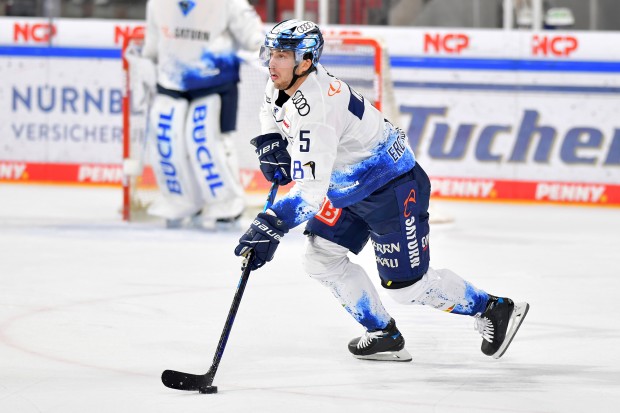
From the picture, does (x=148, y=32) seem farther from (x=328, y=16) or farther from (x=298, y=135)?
(x=298, y=135)

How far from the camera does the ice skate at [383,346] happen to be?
4359 millimetres

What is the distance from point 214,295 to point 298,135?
1858 millimetres

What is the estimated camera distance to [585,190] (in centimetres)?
915

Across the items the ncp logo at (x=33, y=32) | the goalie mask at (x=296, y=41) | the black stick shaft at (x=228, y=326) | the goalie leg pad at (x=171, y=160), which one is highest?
the goalie mask at (x=296, y=41)

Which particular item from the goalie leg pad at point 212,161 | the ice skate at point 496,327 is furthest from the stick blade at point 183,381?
the goalie leg pad at point 212,161

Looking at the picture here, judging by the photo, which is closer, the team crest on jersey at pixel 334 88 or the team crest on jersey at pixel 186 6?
the team crest on jersey at pixel 334 88

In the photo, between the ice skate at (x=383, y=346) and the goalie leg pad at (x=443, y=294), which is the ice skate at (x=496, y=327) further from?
the ice skate at (x=383, y=346)

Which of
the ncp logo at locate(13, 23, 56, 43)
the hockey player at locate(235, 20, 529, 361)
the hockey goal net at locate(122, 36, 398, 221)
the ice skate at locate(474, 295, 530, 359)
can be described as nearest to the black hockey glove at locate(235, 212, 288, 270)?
the hockey player at locate(235, 20, 529, 361)

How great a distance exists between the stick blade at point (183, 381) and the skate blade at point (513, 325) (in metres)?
1.09

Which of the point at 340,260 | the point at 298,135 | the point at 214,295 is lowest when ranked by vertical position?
the point at 214,295

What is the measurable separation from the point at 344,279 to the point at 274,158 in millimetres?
508

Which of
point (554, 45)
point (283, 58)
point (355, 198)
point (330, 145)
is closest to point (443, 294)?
point (355, 198)

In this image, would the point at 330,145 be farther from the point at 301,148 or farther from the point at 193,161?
the point at 193,161

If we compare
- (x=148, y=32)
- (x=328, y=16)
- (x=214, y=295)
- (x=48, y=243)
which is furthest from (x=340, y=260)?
(x=328, y=16)
